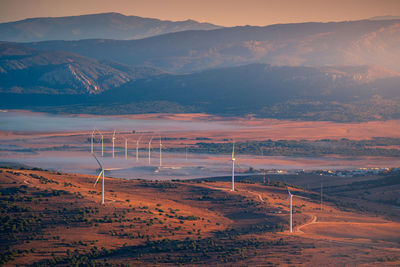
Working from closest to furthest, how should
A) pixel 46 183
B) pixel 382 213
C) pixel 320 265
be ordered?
1. pixel 320 265
2. pixel 46 183
3. pixel 382 213

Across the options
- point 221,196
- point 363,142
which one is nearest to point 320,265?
point 221,196

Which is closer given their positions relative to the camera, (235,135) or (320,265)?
(320,265)

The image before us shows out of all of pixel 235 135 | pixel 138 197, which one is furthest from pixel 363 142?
pixel 138 197

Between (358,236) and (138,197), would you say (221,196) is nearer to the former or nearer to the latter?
(138,197)

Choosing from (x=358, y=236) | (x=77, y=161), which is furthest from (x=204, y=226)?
(x=77, y=161)

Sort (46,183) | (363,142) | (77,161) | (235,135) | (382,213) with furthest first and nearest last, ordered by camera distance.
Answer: (235,135)
(363,142)
(77,161)
(382,213)
(46,183)

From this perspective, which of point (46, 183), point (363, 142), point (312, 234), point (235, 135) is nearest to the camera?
point (312, 234)

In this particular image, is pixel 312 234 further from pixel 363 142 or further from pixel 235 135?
pixel 235 135

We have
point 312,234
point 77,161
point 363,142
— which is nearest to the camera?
point 312,234

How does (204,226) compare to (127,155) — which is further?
(127,155)
